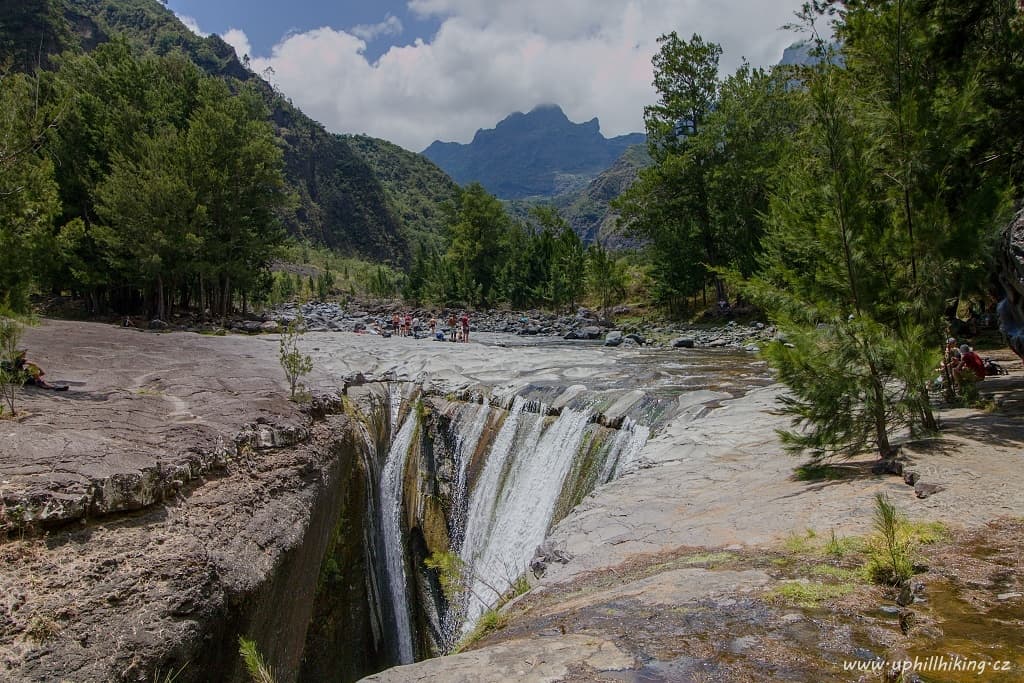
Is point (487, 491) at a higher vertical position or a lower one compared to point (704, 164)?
lower

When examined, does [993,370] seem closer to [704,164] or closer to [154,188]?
[704,164]

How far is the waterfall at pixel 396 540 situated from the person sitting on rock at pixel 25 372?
19.2 ft

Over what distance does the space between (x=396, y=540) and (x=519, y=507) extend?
2940 mm

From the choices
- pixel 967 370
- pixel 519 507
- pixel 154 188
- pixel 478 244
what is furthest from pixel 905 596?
pixel 478 244

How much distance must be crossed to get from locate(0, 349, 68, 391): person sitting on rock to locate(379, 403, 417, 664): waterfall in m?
5.84

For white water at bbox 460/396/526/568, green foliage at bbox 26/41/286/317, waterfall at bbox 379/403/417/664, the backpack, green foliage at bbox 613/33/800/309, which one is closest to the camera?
waterfall at bbox 379/403/417/664

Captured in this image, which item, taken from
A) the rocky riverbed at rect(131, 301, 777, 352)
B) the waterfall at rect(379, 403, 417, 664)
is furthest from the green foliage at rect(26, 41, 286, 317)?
the waterfall at rect(379, 403, 417, 664)

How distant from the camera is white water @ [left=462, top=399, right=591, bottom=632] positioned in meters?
9.62

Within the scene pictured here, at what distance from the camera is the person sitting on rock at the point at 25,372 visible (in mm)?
7875

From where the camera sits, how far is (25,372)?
26.4 ft

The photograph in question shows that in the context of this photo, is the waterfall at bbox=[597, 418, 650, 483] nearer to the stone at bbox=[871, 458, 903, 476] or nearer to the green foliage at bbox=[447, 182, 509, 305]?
the stone at bbox=[871, 458, 903, 476]

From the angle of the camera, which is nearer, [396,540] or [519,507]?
[519,507]

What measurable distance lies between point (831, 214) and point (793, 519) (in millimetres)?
3835

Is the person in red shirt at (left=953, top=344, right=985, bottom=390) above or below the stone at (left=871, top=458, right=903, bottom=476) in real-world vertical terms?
above
